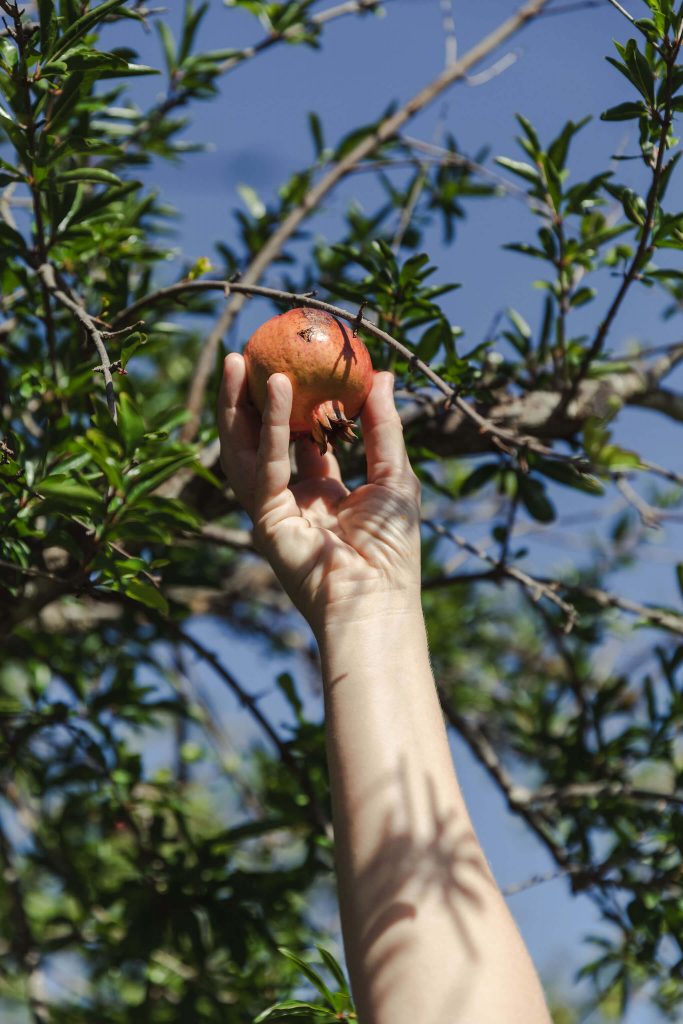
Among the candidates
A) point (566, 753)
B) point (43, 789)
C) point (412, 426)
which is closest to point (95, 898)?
point (43, 789)

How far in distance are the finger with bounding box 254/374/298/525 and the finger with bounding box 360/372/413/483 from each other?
0.19 meters

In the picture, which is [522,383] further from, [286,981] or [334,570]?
[286,981]

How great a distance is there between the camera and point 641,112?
1.82 meters

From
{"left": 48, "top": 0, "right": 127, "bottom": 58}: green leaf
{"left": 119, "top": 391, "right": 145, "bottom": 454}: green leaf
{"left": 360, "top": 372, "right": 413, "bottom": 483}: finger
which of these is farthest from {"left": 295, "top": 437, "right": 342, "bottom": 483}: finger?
{"left": 48, "top": 0, "right": 127, "bottom": 58}: green leaf

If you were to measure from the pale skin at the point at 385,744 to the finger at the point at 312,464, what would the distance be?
146mm

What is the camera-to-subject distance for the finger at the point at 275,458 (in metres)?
1.57

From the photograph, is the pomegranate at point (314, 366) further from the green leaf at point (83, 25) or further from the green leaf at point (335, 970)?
the green leaf at point (335, 970)

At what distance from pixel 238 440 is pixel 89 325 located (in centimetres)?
33

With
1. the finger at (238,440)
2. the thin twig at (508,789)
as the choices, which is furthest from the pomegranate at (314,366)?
the thin twig at (508,789)

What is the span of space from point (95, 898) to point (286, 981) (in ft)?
1.87

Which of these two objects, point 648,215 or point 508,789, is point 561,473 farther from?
point 508,789

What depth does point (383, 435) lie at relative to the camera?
70.0 inches

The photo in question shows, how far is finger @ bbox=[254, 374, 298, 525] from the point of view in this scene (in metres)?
1.57

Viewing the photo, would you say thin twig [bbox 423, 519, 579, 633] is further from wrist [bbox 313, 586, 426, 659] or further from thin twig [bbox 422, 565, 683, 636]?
wrist [bbox 313, 586, 426, 659]
